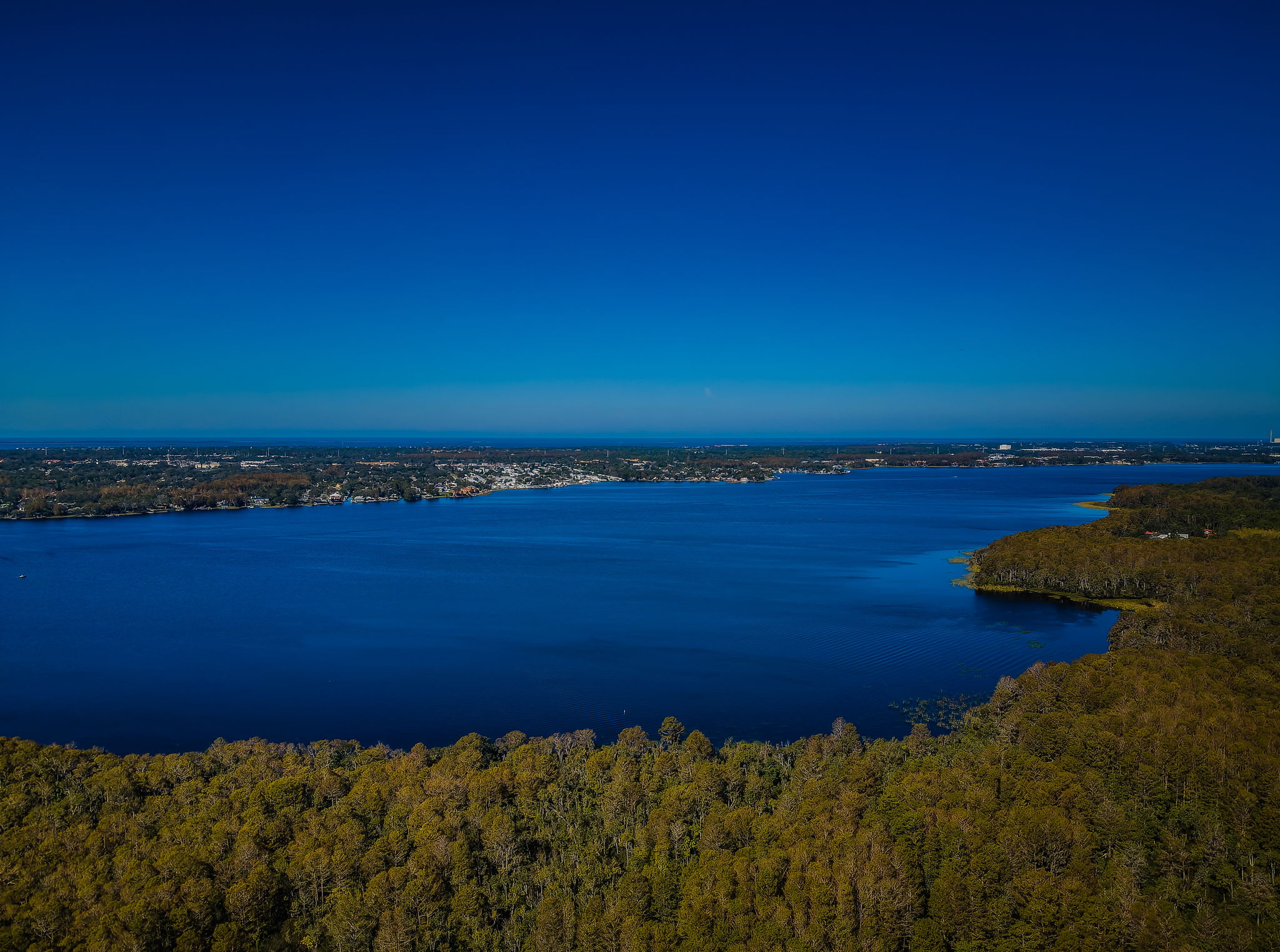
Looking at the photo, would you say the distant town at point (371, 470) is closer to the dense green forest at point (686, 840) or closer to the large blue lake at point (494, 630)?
the large blue lake at point (494, 630)

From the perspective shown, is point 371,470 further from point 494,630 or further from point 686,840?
point 686,840

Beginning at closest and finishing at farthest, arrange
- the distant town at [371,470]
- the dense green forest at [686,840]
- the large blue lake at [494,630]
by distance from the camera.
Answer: the dense green forest at [686,840]
the large blue lake at [494,630]
the distant town at [371,470]

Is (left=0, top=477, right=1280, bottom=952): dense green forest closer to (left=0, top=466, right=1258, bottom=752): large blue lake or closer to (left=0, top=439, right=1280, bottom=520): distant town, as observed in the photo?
(left=0, top=466, right=1258, bottom=752): large blue lake

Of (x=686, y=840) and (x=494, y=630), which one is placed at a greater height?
(x=686, y=840)

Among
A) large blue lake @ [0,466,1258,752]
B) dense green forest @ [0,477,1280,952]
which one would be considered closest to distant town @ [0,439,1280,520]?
large blue lake @ [0,466,1258,752]

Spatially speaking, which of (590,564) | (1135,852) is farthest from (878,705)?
(590,564)

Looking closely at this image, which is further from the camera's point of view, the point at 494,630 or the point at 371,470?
the point at 371,470

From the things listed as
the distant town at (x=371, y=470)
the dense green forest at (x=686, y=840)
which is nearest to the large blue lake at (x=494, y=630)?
the dense green forest at (x=686, y=840)

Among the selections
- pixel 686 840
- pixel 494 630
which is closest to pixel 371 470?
pixel 494 630
